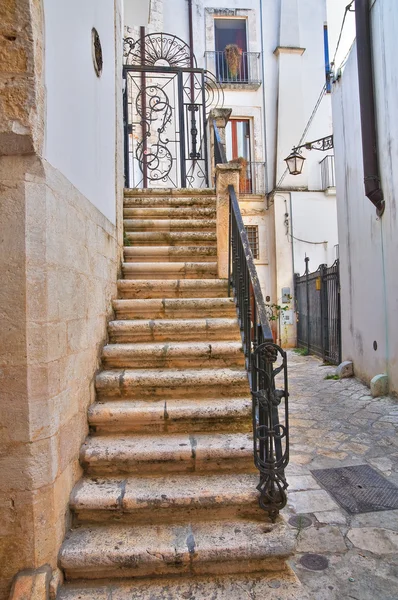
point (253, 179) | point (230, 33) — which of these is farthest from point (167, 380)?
A: point (230, 33)

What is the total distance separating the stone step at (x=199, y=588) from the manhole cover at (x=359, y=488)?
91 centimetres

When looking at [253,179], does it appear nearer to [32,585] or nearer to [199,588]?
[199,588]

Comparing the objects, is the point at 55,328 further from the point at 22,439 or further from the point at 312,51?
the point at 312,51

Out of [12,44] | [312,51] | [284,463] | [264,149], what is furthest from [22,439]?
[312,51]

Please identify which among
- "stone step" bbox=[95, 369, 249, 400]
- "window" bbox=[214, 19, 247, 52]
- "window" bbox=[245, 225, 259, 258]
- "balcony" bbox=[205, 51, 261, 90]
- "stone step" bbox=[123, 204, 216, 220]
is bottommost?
"stone step" bbox=[95, 369, 249, 400]

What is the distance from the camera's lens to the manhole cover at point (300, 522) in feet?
7.88

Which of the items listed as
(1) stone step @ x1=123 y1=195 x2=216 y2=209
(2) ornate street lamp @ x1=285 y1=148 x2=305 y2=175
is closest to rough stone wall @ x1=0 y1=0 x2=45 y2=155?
(1) stone step @ x1=123 y1=195 x2=216 y2=209

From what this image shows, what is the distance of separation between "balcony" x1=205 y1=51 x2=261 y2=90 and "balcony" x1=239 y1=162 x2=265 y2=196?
95.4 inches

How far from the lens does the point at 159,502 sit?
2127mm

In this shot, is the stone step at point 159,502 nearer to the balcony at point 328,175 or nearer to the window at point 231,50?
the balcony at point 328,175

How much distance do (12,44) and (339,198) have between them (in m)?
6.46

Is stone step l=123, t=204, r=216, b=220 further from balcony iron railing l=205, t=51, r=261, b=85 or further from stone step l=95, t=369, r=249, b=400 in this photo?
balcony iron railing l=205, t=51, r=261, b=85

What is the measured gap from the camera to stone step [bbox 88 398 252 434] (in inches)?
102

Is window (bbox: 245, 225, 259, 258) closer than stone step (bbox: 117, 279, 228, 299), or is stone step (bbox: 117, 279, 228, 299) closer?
stone step (bbox: 117, 279, 228, 299)
